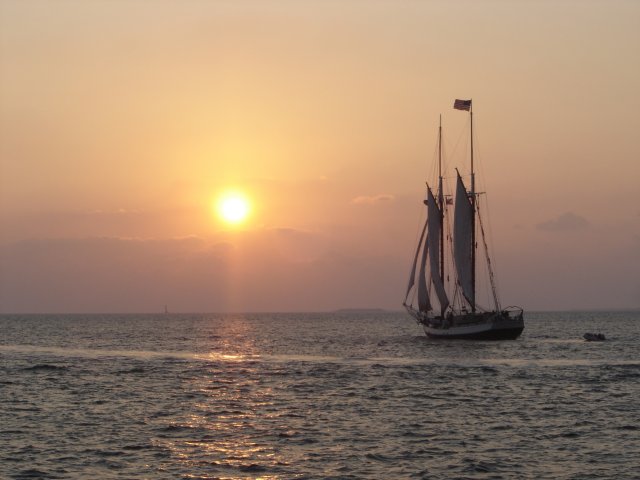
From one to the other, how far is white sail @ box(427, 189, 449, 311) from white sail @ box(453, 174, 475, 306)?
3110 mm

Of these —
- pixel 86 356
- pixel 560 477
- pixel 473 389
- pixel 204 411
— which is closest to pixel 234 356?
pixel 86 356

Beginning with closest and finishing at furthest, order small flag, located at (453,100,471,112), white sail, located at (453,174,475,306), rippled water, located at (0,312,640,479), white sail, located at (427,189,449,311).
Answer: rippled water, located at (0,312,640,479) < white sail, located at (453,174,475,306) < white sail, located at (427,189,449,311) < small flag, located at (453,100,471,112)

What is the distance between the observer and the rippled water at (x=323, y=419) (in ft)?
108

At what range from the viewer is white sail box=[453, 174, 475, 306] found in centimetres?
11212

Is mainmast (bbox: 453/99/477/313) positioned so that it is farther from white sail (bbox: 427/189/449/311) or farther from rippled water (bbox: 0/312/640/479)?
rippled water (bbox: 0/312/640/479)

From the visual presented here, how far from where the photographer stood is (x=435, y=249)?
381ft

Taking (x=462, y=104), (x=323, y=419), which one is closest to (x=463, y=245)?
(x=462, y=104)

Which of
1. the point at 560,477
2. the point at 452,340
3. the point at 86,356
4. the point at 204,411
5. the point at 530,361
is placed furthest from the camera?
the point at 452,340

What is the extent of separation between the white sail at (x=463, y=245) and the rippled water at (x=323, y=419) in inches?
1194

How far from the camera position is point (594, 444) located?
37.3 m

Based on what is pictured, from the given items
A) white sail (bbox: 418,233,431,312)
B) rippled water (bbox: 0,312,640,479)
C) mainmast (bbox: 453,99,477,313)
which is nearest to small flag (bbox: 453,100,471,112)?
mainmast (bbox: 453,99,477,313)

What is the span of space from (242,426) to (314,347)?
2723 inches

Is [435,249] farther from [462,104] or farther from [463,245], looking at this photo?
[462,104]

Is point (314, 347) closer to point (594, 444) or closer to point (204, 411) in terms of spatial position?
point (204, 411)
